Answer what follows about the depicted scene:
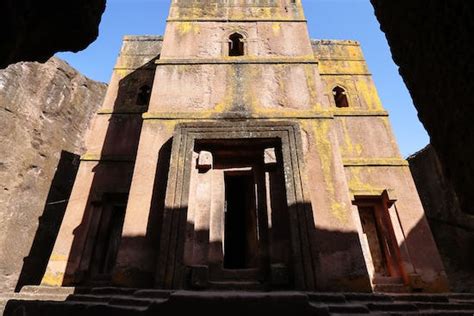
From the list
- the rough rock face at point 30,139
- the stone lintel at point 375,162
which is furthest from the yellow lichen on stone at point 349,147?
the rough rock face at point 30,139

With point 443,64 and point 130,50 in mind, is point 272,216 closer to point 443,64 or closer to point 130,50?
point 443,64

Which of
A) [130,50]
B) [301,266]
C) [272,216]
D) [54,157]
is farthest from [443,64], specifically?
[54,157]

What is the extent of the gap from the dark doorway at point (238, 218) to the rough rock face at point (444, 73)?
3865 mm

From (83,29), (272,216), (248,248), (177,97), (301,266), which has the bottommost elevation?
(301,266)

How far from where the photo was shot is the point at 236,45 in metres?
7.69

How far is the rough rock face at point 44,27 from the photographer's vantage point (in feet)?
6.19

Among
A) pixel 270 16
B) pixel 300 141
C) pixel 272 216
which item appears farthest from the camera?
pixel 270 16

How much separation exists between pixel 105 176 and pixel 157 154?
221 centimetres

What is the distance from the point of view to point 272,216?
5051mm

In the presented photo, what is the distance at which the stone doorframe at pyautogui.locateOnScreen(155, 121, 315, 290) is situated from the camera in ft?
14.3

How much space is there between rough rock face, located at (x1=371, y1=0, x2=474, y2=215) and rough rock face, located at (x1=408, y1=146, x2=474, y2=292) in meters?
9.96

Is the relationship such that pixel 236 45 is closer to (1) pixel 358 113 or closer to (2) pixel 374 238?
(1) pixel 358 113

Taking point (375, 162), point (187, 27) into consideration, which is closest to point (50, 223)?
point (187, 27)

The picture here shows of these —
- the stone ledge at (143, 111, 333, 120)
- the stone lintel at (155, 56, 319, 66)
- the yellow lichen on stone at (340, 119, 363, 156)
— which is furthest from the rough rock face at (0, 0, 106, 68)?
the yellow lichen on stone at (340, 119, 363, 156)
